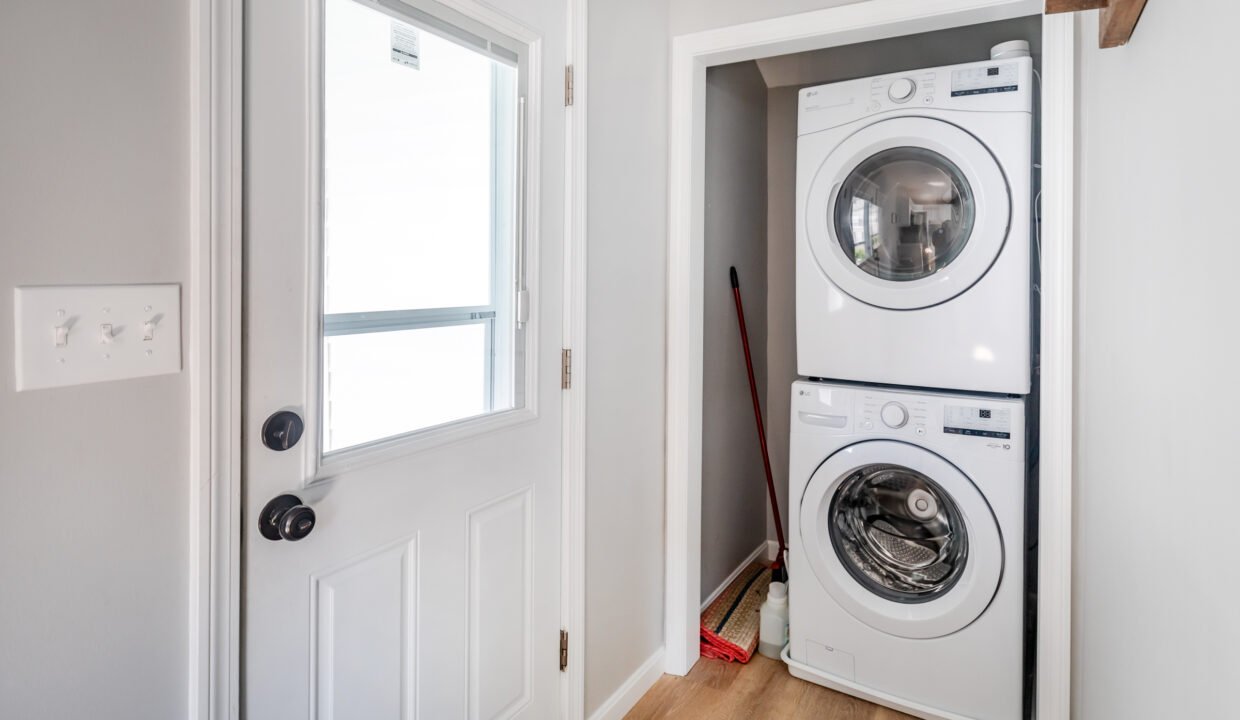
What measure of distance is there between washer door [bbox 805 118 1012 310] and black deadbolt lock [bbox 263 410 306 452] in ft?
5.36

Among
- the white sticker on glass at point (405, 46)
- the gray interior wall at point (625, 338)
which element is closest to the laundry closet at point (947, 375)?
the gray interior wall at point (625, 338)

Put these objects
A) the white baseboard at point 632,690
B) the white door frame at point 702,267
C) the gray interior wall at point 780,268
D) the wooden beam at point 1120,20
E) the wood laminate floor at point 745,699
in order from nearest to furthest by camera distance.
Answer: the wooden beam at point 1120,20 < the white door frame at point 702,267 < the white baseboard at point 632,690 < the wood laminate floor at point 745,699 < the gray interior wall at point 780,268

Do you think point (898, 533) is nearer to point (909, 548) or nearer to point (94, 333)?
point (909, 548)

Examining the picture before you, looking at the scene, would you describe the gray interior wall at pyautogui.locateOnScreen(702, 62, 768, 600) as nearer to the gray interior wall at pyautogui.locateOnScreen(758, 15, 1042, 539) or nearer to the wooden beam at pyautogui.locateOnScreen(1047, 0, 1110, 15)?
the gray interior wall at pyautogui.locateOnScreen(758, 15, 1042, 539)

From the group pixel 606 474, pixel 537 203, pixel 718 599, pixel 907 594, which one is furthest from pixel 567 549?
pixel 718 599

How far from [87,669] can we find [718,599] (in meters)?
2.33

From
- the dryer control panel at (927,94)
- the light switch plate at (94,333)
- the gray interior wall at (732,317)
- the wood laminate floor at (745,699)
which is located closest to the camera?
the light switch plate at (94,333)

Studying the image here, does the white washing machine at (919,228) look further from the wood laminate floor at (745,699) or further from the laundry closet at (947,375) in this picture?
the wood laminate floor at (745,699)

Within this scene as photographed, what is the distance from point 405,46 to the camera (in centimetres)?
129

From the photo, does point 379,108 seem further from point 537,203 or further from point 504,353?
point 504,353

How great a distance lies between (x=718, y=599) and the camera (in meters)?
2.84

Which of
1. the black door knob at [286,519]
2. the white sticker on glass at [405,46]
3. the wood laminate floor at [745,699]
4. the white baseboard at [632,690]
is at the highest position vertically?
the white sticker on glass at [405,46]

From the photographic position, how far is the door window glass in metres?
1.18

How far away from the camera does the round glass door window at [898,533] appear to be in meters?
2.05
